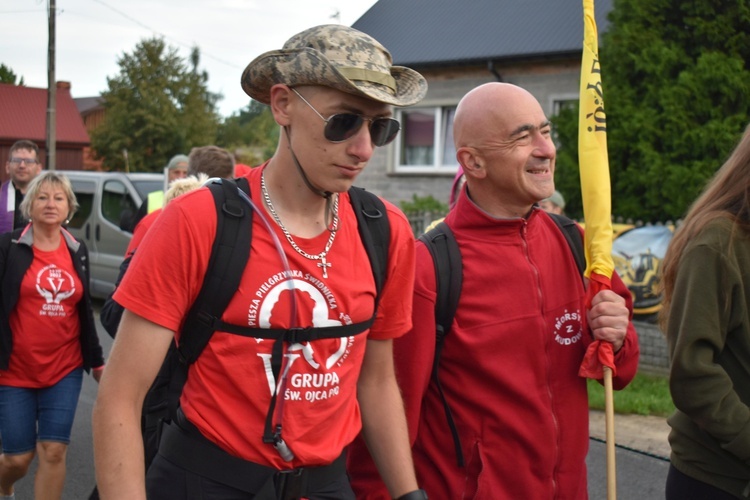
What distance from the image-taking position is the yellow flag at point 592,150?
10.2 ft

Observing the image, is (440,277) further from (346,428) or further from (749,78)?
(749,78)

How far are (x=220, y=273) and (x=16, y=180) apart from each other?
6.06 meters

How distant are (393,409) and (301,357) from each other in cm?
51

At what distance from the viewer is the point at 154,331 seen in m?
2.22

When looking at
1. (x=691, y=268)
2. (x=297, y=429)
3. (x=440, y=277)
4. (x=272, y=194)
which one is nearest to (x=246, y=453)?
(x=297, y=429)

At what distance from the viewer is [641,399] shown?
26.5 ft

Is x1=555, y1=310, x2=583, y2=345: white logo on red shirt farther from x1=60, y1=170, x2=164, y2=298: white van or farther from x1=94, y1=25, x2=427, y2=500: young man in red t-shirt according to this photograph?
x1=60, y1=170, x2=164, y2=298: white van

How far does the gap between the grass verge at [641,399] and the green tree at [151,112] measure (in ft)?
125

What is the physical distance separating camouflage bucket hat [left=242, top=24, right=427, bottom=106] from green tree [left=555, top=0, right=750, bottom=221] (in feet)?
26.9

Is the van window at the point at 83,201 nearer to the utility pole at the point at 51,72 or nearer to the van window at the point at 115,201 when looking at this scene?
the van window at the point at 115,201

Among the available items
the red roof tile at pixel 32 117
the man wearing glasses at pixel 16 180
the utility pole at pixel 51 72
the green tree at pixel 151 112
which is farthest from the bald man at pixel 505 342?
the red roof tile at pixel 32 117

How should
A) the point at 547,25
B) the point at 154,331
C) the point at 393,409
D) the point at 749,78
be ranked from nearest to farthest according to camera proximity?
the point at 154,331 → the point at 393,409 → the point at 749,78 → the point at 547,25

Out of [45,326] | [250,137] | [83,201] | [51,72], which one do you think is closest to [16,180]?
[45,326]

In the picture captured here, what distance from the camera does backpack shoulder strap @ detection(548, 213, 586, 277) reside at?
318 cm
